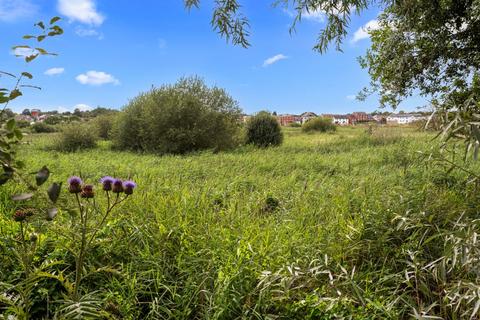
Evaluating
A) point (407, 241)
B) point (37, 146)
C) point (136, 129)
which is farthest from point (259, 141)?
point (407, 241)

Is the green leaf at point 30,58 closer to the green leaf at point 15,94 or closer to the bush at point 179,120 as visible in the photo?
the green leaf at point 15,94

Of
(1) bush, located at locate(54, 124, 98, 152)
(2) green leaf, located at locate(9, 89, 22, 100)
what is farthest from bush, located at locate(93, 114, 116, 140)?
(2) green leaf, located at locate(9, 89, 22, 100)

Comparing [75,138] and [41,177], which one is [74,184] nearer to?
[41,177]

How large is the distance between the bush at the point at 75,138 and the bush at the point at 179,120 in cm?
111

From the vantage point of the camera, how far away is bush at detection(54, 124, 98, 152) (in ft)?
50.0

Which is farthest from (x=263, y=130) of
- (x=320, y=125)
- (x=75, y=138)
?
(x=320, y=125)

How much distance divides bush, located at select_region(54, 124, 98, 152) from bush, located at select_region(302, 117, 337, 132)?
20424 mm

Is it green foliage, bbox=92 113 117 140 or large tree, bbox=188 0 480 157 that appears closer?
large tree, bbox=188 0 480 157

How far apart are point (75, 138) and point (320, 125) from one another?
2184cm

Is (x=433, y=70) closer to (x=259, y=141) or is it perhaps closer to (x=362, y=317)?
(x=362, y=317)

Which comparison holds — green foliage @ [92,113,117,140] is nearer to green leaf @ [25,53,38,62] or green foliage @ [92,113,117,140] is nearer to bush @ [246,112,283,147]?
bush @ [246,112,283,147]

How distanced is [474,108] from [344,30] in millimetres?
3111

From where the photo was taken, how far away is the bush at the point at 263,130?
716 inches

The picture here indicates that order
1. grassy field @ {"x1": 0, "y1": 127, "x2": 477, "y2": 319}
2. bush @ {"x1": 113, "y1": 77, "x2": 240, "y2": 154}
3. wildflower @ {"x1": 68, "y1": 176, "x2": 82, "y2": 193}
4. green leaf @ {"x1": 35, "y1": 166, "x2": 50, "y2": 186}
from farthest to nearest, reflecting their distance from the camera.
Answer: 1. bush @ {"x1": 113, "y1": 77, "x2": 240, "y2": 154}
2. grassy field @ {"x1": 0, "y1": 127, "x2": 477, "y2": 319}
3. wildflower @ {"x1": 68, "y1": 176, "x2": 82, "y2": 193}
4. green leaf @ {"x1": 35, "y1": 166, "x2": 50, "y2": 186}
